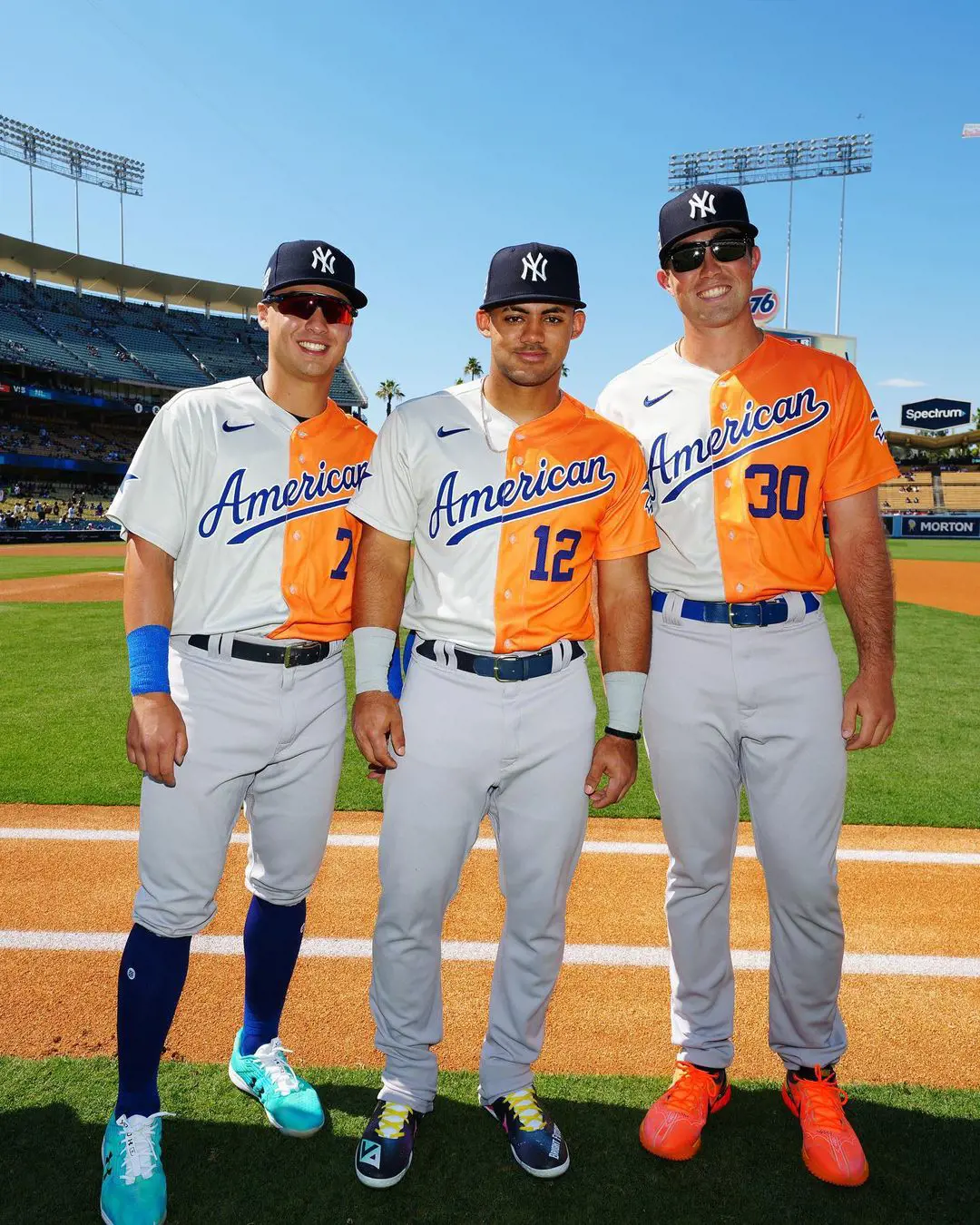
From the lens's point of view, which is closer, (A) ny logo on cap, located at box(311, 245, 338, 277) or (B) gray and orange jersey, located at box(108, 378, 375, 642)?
(B) gray and orange jersey, located at box(108, 378, 375, 642)

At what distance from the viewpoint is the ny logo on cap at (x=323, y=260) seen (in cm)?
284

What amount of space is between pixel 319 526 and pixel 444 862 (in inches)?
45.2

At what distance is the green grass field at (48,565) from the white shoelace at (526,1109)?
64.6 feet

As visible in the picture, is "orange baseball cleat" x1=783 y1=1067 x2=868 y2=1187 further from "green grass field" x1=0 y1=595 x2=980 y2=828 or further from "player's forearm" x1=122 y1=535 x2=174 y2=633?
"green grass field" x1=0 y1=595 x2=980 y2=828

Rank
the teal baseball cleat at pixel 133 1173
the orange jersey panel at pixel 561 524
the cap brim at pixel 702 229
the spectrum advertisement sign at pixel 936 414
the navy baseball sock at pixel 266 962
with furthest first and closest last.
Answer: the spectrum advertisement sign at pixel 936 414 → the navy baseball sock at pixel 266 962 → the cap brim at pixel 702 229 → the orange jersey panel at pixel 561 524 → the teal baseball cleat at pixel 133 1173

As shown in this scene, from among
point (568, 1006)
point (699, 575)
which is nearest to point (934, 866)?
point (568, 1006)

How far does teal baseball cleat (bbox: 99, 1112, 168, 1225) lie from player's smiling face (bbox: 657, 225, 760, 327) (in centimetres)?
306

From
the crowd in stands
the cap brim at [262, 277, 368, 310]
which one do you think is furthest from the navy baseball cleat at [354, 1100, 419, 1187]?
the crowd in stands

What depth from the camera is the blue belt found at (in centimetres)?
278

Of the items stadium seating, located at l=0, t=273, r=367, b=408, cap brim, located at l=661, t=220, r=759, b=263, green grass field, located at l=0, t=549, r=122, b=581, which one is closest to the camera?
cap brim, located at l=661, t=220, r=759, b=263

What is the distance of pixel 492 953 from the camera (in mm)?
3799

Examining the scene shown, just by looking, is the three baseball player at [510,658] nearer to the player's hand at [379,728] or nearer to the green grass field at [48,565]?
the player's hand at [379,728]

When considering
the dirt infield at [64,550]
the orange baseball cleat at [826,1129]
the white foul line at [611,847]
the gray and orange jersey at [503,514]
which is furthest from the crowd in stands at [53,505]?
the orange baseball cleat at [826,1129]

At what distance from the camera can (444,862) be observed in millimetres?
2646
